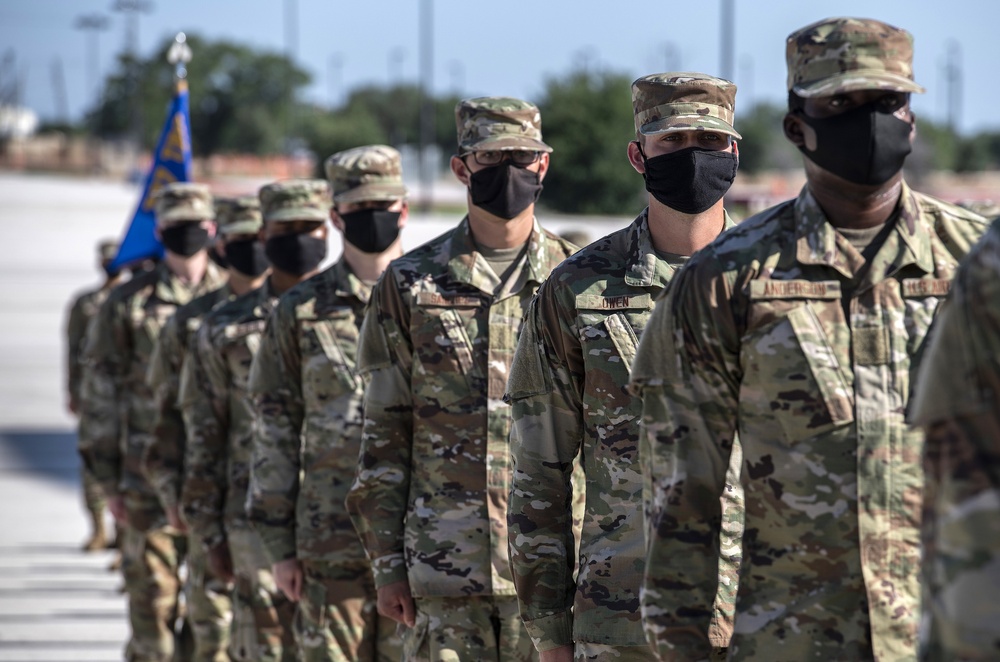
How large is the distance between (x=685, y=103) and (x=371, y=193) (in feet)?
7.29

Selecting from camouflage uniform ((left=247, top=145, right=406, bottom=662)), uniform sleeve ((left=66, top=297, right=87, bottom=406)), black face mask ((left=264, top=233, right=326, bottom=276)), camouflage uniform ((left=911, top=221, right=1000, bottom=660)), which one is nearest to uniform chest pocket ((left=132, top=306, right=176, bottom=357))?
black face mask ((left=264, top=233, right=326, bottom=276))

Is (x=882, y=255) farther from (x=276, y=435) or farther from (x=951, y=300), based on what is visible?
(x=276, y=435)

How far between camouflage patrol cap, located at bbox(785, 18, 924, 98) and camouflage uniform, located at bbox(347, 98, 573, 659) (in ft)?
6.24

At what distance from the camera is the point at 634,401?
12.8 feet

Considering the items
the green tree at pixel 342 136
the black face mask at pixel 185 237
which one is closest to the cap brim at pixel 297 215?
the black face mask at pixel 185 237

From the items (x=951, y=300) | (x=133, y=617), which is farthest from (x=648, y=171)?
(x=133, y=617)

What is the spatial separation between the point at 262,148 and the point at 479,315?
3570 inches

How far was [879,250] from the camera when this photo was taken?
3.02 meters

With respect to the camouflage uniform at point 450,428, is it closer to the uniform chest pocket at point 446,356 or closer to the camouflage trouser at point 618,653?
the uniform chest pocket at point 446,356

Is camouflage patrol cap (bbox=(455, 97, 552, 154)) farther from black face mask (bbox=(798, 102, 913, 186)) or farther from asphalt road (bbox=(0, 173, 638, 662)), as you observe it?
asphalt road (bbox=(0, 173, 638, 662))

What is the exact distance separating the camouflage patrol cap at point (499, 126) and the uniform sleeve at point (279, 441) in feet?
4.60

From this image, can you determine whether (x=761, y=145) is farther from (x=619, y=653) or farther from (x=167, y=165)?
(x=619, y=653)

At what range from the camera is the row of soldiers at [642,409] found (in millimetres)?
2928

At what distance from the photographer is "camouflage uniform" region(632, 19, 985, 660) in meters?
2.94
